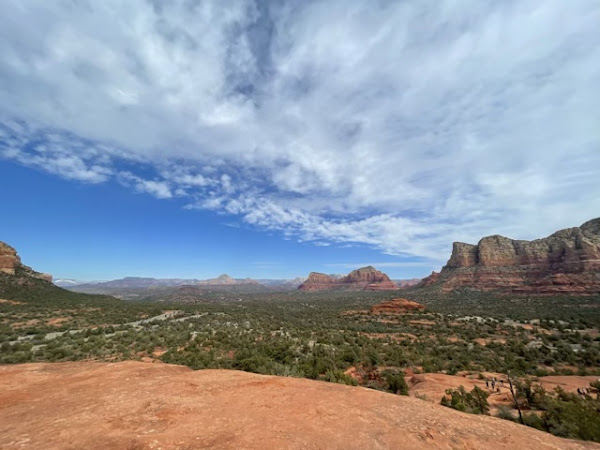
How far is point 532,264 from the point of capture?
92.4 metres

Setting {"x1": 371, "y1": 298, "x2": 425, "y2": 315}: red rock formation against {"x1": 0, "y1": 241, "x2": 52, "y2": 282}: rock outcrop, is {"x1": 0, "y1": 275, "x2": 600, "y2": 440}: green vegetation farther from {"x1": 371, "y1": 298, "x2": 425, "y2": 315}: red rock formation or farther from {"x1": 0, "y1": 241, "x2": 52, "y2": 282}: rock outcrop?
{"x1": 0, "y1": 241, "x2": 52, "y2": 282}: rock outcrop

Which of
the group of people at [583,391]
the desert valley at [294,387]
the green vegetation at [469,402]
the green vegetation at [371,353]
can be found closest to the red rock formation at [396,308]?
the desert valley at [294,387]

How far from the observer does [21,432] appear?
5.25 m

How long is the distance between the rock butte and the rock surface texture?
8620 cm

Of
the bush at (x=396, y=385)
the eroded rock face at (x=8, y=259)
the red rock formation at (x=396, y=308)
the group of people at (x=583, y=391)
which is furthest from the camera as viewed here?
the eroded rock face at (x=8, y=259)

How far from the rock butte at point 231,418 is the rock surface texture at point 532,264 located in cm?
8620

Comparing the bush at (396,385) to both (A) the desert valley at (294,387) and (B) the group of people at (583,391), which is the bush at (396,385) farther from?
(B) the group of people at (583,391)

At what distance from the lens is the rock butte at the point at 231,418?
5065 mm

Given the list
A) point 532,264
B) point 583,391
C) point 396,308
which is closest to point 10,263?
point 396,308

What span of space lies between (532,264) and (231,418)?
381 feet

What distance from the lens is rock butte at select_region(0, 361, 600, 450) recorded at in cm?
506

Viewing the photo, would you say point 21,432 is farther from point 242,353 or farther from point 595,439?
point 242,353

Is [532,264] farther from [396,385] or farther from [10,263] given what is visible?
[10,263]

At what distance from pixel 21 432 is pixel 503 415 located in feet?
Result: 45.5
